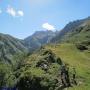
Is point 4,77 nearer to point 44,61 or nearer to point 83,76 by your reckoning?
point 44,61

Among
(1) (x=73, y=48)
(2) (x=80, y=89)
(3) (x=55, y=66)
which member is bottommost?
(2) (x=80, y=89)

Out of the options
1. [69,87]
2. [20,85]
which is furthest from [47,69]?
[69,87]

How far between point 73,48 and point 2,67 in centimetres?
3648

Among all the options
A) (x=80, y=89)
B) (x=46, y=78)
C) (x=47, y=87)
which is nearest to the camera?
(x=80, y=89)

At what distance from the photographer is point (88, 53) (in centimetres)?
→ 12506

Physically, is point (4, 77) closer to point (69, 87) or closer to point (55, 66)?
point (55, 66)

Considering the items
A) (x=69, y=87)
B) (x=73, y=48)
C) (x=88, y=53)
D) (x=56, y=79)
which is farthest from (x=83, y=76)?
(x=73, y=48)

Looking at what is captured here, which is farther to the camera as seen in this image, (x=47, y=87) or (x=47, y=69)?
(x=47, y=69)

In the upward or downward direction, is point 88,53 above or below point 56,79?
above

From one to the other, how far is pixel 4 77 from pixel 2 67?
9742 mm

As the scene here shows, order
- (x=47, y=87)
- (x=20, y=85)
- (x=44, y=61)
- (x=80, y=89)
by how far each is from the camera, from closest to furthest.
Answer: (x=80, y=89)
(x=47, y=87)
(x=20, y=85)
(x=44, y=61)

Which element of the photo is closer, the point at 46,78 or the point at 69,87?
the point at 69,87

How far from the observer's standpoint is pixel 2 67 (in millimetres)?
132250

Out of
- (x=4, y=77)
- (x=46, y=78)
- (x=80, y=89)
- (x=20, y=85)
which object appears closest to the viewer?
(x=80, y=89)
